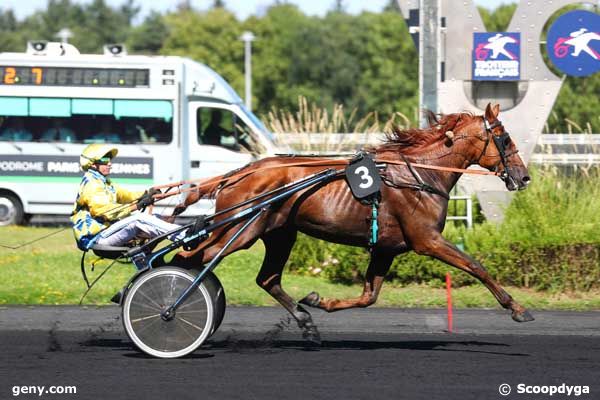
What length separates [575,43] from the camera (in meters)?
14.4

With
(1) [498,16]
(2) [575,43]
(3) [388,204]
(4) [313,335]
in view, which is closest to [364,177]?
(3) [388,204]

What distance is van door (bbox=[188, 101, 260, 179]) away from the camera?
2034 centimetres

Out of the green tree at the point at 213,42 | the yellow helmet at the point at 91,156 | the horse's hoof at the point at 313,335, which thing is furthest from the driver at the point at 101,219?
the green tree at the point at 213,42

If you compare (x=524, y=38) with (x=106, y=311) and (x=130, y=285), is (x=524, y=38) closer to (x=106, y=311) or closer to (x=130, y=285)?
(x=106, y=311)

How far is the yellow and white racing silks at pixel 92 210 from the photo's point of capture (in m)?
8.73

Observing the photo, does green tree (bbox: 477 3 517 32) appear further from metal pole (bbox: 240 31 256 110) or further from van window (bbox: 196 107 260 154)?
van window (bbox: 196 107 260 154)

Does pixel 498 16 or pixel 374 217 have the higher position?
pixel 498 16

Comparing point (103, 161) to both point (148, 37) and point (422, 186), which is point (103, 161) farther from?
point (148, 37)

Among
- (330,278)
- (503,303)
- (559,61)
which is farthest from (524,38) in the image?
(503,303)

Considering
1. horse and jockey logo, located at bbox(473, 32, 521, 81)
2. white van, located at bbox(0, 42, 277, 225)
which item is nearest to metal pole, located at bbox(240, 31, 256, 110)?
white van, located at bbox(0, 42, 277, 225)

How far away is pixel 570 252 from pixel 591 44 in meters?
3.42

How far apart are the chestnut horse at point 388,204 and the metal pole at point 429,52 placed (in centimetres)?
486

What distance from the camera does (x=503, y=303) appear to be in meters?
8.83

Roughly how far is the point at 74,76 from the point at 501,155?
12671mm
